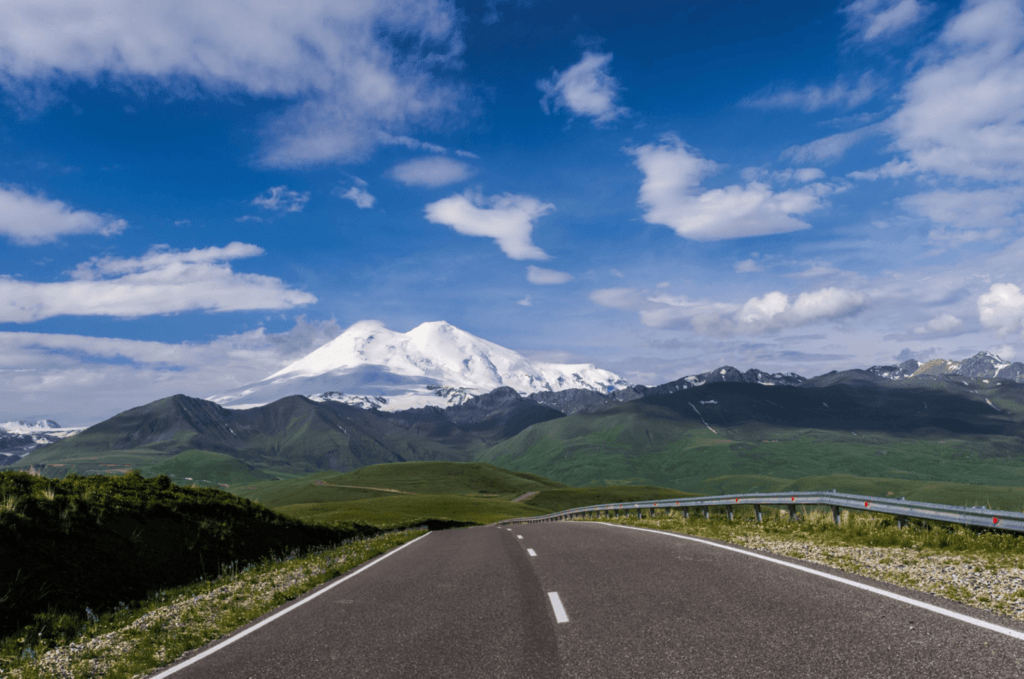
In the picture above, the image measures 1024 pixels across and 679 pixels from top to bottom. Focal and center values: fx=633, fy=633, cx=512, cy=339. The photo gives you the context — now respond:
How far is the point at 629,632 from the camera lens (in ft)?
24.6

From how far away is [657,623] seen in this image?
25.7 feet

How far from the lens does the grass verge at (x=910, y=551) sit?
8.89 metres

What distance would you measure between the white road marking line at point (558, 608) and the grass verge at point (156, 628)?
16.3 feet

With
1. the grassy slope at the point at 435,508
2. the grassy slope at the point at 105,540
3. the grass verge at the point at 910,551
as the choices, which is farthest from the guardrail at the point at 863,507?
the grassy slope at the point at 435,508

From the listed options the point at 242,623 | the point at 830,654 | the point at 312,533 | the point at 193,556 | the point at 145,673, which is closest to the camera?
the point at 830,654

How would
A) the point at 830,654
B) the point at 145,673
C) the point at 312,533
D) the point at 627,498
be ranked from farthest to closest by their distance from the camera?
the point at 627,498 → the point at 312,533 → the point at 145,673 → the point at 830,654

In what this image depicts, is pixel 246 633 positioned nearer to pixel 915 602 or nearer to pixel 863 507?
pixel 915 602

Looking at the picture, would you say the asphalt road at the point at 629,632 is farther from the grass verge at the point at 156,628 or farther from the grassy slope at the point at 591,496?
the grassy slope at the point at 591,496

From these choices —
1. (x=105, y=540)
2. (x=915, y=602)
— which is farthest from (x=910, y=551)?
(x=105, y=540)

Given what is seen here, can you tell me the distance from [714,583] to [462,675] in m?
5.39

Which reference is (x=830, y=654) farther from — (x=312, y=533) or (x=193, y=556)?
(x=312, y=533)

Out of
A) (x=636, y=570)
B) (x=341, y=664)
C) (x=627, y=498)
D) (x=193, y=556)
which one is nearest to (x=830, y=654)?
(x=341, y=664)

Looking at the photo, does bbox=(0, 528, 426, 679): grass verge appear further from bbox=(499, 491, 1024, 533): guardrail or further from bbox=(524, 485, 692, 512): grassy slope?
bbox=(524, 485, 692, 512): grassy slope

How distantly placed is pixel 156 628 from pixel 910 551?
13.9m
